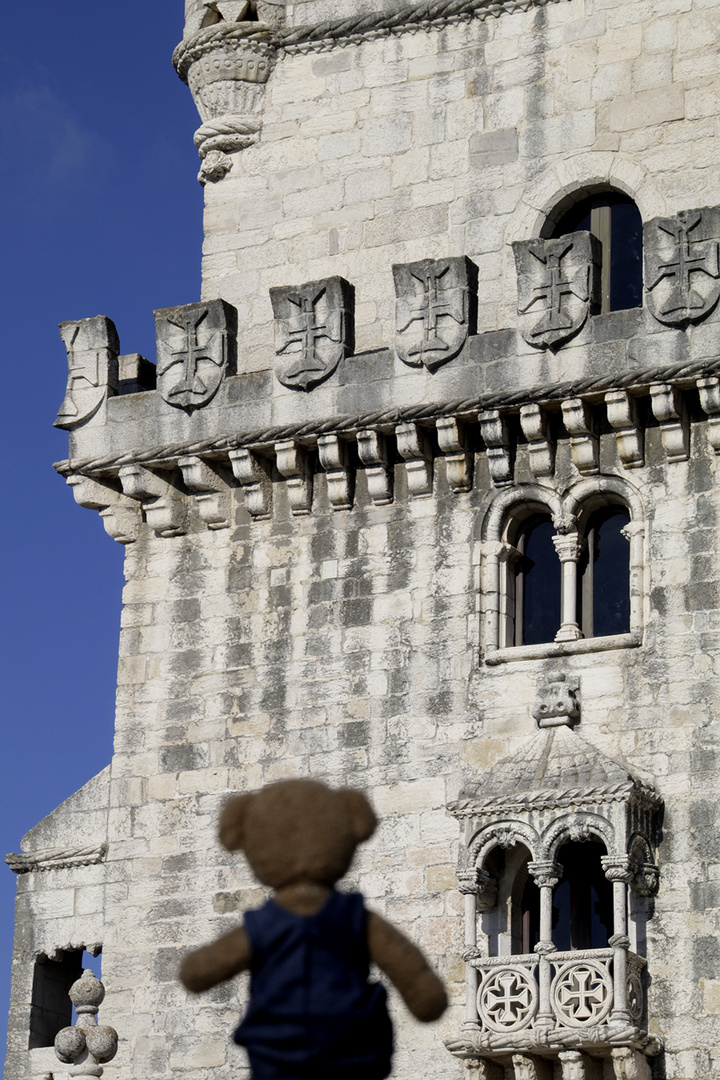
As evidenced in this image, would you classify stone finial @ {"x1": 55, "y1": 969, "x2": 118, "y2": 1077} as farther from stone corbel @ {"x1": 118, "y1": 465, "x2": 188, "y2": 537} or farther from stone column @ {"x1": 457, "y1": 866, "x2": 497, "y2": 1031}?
stone corbel @ {"x1": 118, "y1": 465, "x2": 188, "y2": 537}

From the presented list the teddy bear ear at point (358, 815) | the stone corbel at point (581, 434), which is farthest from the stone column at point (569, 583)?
the teddy bear ear at point (358, 815)

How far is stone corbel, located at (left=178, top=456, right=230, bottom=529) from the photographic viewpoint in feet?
62.1

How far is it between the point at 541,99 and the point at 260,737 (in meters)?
5.97

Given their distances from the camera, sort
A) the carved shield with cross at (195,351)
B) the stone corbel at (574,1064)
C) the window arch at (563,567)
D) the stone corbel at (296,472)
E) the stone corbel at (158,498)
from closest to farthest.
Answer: the stone corbel at (574,1064) < the window arch at (563,567) < the stone corbel at (296,472) < the carved shield with cross at (195,351) < the stone corbel at (158,498)

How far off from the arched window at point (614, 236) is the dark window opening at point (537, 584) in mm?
2083

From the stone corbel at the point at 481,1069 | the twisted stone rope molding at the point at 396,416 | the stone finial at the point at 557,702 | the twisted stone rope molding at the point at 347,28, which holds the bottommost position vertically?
the stone corbel at the point at 481,1069

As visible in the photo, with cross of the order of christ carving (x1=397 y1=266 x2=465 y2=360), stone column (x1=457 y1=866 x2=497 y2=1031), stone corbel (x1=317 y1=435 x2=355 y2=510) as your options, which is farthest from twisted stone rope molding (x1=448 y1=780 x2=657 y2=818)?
cross of the order of christ carving (x1=397 y1=266 x2=465 y2=360)

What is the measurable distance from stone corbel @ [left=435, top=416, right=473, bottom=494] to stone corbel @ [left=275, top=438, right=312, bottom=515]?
1.27m

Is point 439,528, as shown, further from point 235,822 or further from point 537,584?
point 235,822

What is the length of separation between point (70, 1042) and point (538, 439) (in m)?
5.86

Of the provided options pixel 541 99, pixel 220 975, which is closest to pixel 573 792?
pixel 541 99

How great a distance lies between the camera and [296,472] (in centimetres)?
1853

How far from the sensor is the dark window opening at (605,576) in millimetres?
17359

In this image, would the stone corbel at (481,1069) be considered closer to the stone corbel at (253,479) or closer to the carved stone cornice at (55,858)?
the carved stone cornice at (55,858)
